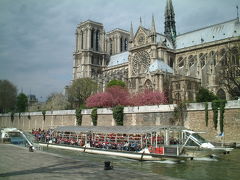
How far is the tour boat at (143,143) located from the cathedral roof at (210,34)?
1688 inches

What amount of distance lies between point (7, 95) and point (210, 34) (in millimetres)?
59796

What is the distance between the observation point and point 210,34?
6594 cm

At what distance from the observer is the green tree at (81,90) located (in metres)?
A: 66.5

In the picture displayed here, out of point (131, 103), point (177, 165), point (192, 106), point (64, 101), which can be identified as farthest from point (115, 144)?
point (64, 101)

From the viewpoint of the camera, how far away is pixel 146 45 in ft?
213

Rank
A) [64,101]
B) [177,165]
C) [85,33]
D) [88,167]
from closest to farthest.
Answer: [88,167] → [177,165] → [64,101] → [85,33]

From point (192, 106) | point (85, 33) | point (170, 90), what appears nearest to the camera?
point (192, 106)

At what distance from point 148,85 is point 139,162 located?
32132 millimetres

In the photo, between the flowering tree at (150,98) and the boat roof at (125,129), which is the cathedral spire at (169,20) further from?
the boat roof at (125,129)

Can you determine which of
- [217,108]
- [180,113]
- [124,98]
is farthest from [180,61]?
[217,108]

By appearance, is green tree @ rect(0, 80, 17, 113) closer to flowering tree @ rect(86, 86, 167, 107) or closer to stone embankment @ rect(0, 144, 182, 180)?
flowering tree @ rect(86, 86, 167, 107)

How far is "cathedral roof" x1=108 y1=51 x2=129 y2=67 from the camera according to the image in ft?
297

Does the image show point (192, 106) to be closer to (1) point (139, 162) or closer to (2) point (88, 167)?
(1) point (139, 162)

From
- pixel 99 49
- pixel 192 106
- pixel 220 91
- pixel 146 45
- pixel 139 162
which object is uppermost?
pixel 99 49
